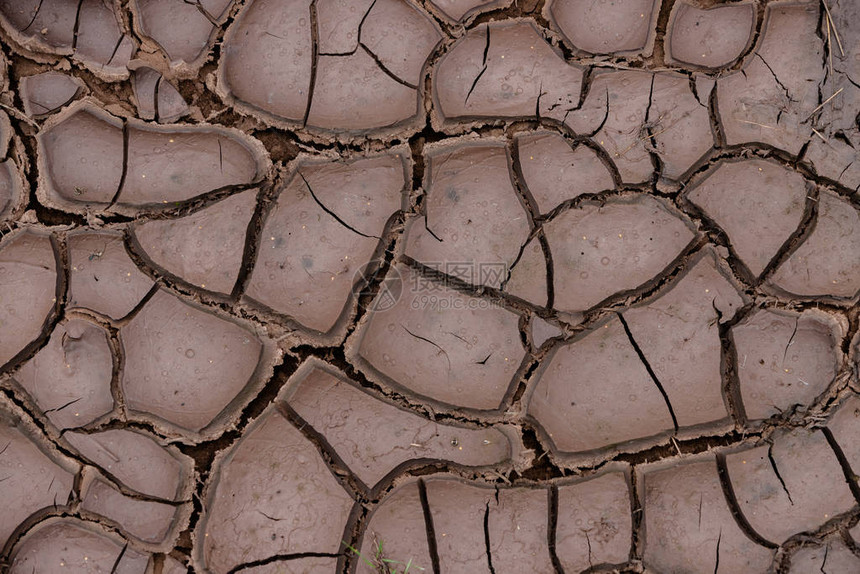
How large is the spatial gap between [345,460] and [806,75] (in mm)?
2479

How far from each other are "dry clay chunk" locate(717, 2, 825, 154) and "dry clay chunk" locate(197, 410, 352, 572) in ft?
6.84

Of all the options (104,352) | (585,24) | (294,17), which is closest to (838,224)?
(585,24)

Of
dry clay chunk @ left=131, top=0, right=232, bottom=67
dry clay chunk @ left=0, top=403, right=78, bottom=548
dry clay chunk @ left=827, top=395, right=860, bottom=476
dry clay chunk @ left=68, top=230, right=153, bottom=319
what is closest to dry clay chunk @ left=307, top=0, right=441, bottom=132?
dry clay chunk @ left=131, top=0, right=232, bottom=67

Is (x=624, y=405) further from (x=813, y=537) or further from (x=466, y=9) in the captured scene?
(x=466, y=9)

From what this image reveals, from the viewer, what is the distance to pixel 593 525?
2.42 metres

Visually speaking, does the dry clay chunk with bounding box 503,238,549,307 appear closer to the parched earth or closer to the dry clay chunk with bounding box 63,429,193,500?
the parched earth

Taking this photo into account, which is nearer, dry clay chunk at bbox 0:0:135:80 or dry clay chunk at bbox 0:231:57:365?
dry clay chunk at bbox 0:231:57:365

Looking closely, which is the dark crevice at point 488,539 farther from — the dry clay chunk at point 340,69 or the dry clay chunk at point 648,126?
the dry clay chunk at point 340,69

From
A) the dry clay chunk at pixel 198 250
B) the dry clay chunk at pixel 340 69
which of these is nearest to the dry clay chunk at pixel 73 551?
the dry clay chunk at pixel 198 250

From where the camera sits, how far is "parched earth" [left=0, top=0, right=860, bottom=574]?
7.97 ft

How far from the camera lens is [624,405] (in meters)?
2.46

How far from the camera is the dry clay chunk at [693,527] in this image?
2.41 metres

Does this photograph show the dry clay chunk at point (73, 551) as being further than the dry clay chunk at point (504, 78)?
No

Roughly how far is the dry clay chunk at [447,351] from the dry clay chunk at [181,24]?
54.1 inches
